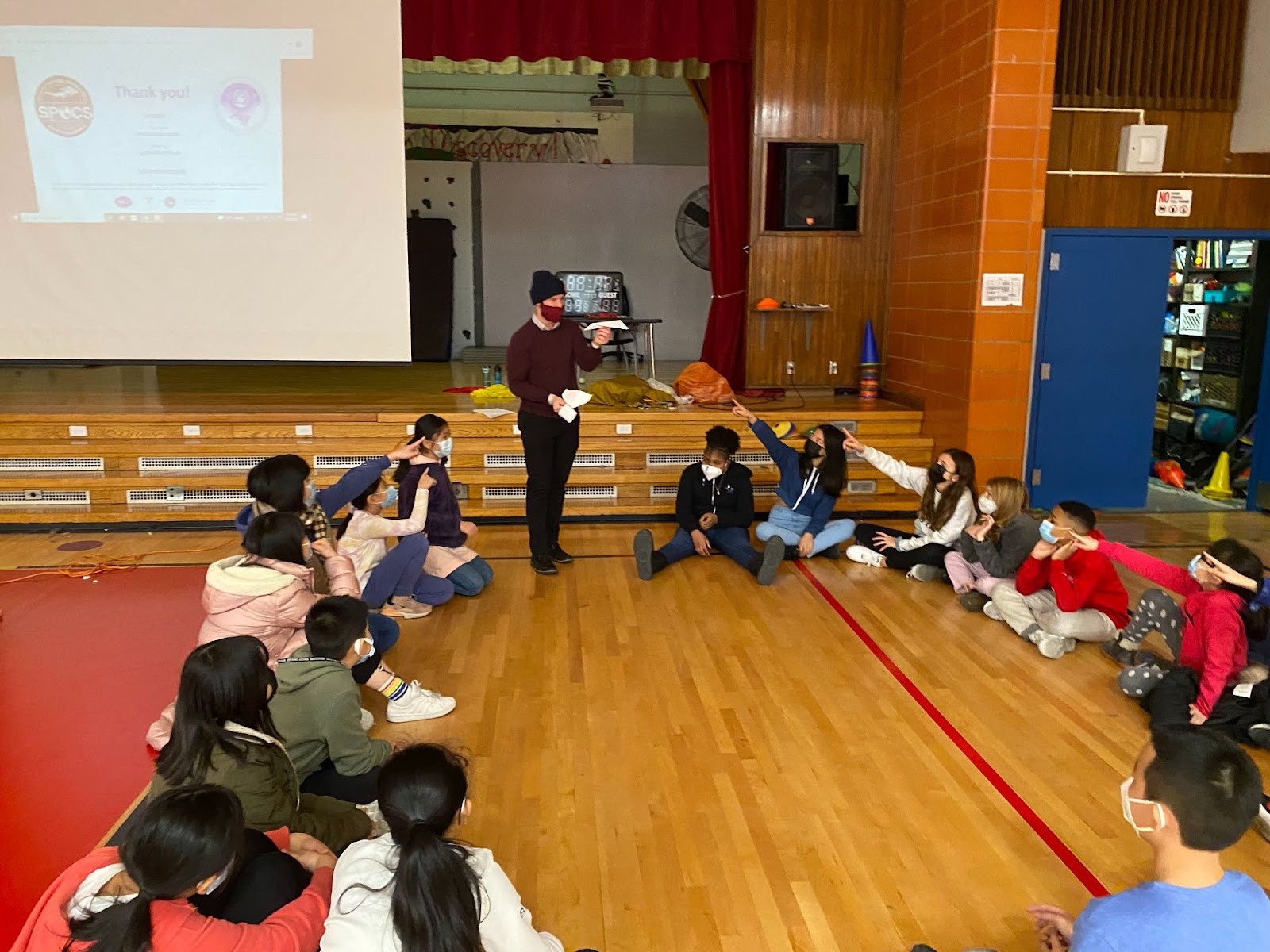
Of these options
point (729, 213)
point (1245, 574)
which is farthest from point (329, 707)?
point (729, 213)

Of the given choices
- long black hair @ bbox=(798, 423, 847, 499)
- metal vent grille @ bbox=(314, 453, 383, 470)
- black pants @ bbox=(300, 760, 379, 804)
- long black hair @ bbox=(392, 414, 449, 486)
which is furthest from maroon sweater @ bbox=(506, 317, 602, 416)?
black pants @ bbox=(300, 760, 379, 804)

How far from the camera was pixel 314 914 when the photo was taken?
196 centimetres

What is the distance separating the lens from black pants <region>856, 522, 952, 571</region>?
5.05 m

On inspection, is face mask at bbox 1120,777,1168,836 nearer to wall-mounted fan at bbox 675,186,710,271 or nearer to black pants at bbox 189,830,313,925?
black pants at bbox 189,830,313,925

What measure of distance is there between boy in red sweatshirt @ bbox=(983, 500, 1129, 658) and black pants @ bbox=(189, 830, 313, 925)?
3138mm

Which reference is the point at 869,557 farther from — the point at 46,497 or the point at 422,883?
the point at 46,497

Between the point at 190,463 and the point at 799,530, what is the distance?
3690 millimetres

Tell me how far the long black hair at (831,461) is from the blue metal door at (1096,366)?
6.00 ft

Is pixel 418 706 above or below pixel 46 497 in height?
below

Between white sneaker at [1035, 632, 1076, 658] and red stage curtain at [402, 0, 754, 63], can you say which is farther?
red stage curtain at [402, 0, 754, 63]

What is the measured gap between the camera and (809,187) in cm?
719

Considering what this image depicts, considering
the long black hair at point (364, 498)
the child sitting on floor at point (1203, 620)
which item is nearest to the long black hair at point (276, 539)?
the long black hair at point (364, 498)

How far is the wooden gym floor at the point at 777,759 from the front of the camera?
97.4 inches

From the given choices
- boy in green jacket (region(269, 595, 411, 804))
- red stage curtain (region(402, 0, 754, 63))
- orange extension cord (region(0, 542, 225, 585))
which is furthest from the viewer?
red stage curtain (region(402, 0, 754, 63))
